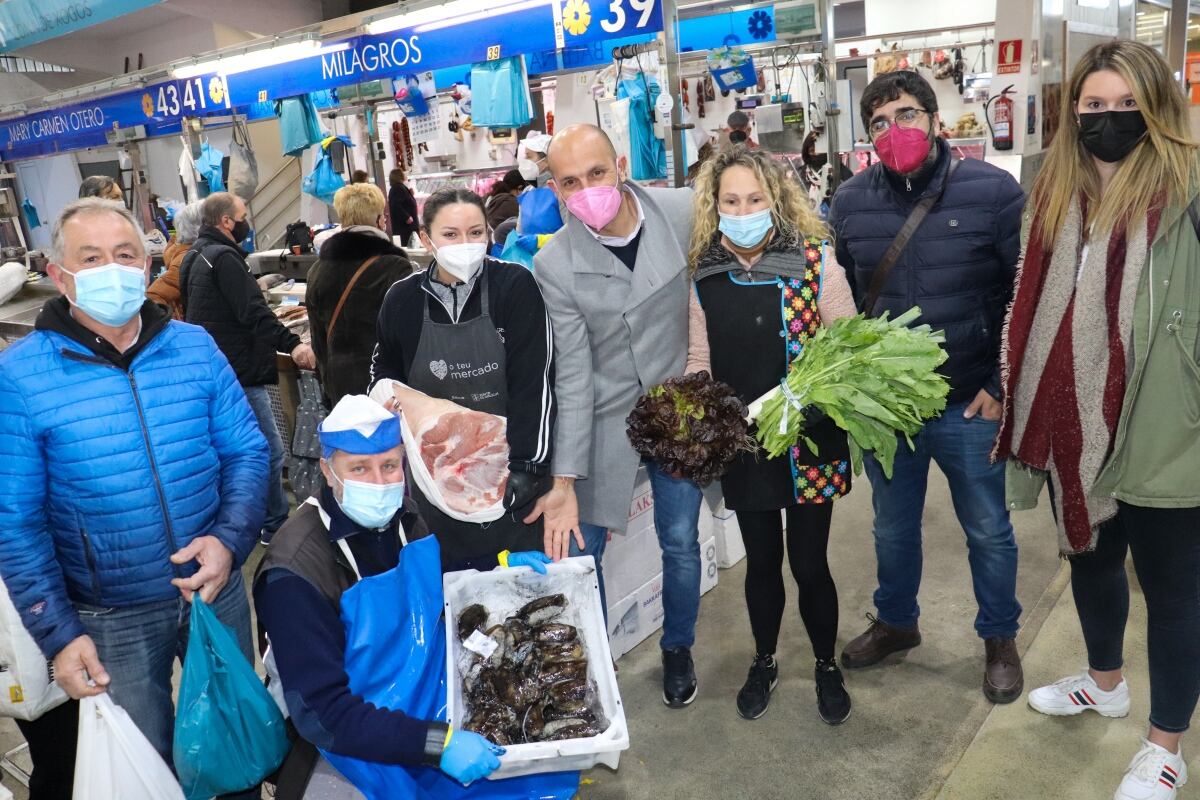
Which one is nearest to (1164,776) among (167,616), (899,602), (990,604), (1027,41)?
(990,604)

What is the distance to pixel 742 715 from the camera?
9.45ft

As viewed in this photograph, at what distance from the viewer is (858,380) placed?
7.64 ft

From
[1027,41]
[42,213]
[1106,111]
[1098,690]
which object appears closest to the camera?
[1106,111]

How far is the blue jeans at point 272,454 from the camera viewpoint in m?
4.46

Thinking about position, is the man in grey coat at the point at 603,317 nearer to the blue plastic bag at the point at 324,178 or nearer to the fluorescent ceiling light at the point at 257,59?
the fluorescent ceiling light at the point at 257,59

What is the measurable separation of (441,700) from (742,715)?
4.09 feet

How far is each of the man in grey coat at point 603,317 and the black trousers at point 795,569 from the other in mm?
254

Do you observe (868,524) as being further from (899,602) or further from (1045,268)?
(1045,268)

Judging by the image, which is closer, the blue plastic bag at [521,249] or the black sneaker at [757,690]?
the black sneaker at [757,690]

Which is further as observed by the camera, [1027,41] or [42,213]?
[42,213]

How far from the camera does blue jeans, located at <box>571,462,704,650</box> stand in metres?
2.69

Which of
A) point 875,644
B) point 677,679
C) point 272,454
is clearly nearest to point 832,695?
point 875,644

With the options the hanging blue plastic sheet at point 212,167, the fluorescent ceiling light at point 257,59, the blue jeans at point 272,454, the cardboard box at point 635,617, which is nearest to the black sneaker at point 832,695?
the cardboard box at point 635,617

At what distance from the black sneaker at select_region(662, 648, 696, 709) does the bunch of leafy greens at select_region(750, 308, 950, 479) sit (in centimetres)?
91
